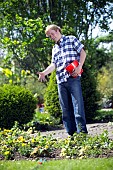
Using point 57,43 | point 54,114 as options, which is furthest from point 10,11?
point 57,43

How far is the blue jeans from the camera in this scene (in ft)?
17.4

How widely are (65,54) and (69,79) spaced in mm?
389

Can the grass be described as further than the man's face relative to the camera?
No

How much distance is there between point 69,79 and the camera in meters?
5.33

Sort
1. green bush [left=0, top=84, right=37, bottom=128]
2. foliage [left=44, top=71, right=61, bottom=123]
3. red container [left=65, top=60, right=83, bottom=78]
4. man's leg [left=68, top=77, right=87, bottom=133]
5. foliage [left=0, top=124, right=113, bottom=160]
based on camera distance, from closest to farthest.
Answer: foliage [left=0, top=124, right=113, bottom=160]
red container [left=65, top=60, right=83, bottom=78]
man's leg [left=68, top=77, right=87, bottom=133]
green bush [left=0, top=84, right=37, bottom=128]
foliage [left=44, top=71, right=61, bottom=123]

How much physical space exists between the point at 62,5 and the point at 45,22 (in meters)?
1.35

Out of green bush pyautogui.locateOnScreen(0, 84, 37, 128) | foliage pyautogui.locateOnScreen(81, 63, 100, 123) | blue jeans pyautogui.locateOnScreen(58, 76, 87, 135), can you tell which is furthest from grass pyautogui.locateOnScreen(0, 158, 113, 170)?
foliage pyautogui.locateOnScreen(81, 63, 100, 123)

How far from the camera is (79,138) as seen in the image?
15.6 feet

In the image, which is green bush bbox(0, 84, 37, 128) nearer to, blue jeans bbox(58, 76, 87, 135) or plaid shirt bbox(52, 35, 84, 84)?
blue jeans bbox(58, 76, 87, 135)

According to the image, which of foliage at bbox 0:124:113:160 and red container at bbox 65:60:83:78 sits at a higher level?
red container at bbox 65:60:83:78

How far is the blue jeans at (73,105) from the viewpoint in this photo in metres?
5.31

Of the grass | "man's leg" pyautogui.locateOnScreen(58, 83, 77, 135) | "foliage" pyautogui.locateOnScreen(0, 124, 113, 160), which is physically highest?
"man's leg" pyautogui.locateOnScreen(58, 83, 77, 135)

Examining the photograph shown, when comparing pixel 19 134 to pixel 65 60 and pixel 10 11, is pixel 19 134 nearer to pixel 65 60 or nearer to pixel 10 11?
pixel 65 60

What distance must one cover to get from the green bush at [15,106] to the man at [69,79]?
3583 mm
